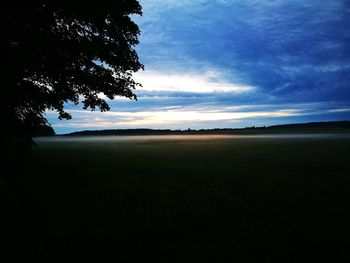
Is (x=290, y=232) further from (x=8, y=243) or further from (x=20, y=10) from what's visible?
(x=20, y=10)

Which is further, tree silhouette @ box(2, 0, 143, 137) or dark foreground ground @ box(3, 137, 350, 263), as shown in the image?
tree silhouette @ box(2, 0, 143, 137)

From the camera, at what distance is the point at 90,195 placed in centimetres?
959

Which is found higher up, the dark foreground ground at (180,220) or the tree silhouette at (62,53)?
the tree silhouette at (62,53)

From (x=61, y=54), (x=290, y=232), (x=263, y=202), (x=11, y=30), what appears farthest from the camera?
(x=61, y=54)

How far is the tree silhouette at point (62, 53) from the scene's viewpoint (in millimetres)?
11891

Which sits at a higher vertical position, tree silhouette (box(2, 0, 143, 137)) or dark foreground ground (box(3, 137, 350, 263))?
tree silhouette (box(2, 0, 143, 137))

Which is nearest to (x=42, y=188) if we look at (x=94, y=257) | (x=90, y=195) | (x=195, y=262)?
(x=90, y=195)

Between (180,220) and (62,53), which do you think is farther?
(62,53)

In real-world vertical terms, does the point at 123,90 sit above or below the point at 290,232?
above

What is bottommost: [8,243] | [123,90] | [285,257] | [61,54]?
[285,257]

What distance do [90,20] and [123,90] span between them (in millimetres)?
4283

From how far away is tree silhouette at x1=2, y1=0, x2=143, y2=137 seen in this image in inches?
468

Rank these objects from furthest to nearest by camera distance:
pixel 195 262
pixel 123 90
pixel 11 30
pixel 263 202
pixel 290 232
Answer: pixel 123 90
pixel 11 30
pixel 263 202
pixel 290 232
pixel 195 262

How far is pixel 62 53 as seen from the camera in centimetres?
1304
